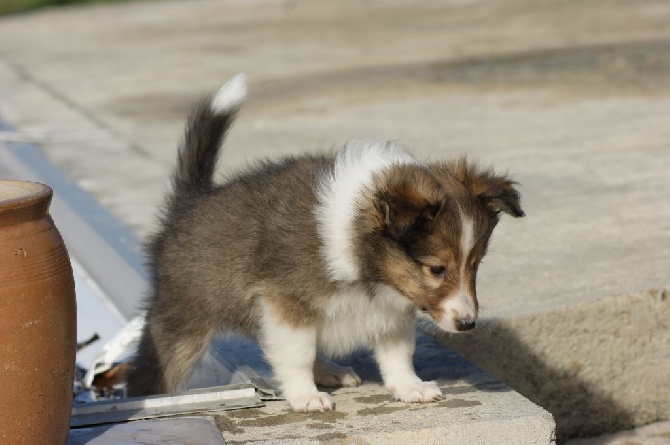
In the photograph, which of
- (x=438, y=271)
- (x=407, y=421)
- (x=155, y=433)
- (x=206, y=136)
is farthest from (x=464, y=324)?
(x=206, y=136)

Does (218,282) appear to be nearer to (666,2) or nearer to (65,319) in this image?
(65,319)

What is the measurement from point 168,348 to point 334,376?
645mm

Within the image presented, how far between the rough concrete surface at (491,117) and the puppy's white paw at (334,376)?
57cm

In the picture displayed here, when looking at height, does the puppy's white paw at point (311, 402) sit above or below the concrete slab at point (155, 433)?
above

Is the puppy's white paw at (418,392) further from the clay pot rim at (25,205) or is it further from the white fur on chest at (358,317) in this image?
the clay pot rim at (25,205)

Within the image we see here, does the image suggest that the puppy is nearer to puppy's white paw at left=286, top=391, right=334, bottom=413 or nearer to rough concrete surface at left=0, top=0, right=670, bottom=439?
puppy's white paw at left=286, top=391, right=334, bottom=413

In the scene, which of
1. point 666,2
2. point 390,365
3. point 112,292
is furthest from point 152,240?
point 666,2

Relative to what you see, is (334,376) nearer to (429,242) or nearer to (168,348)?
(168,348)

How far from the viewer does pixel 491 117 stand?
31.5ft

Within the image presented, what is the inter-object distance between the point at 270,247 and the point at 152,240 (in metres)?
0.79

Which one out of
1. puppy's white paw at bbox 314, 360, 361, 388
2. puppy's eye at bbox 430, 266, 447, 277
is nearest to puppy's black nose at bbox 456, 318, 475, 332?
puppy's eye at bbox 430, 266, 447, 277

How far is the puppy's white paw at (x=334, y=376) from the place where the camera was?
4383 mm

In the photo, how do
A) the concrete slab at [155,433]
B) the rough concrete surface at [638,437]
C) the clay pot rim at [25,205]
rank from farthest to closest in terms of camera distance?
the rough concrete surface at [638,437] < the concrete slab at [155,433] < the clay pot rim at [25,205]

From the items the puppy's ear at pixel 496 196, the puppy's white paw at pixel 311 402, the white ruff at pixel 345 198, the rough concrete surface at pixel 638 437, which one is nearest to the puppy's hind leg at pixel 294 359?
the puppy's white paw at pixel 311 402
